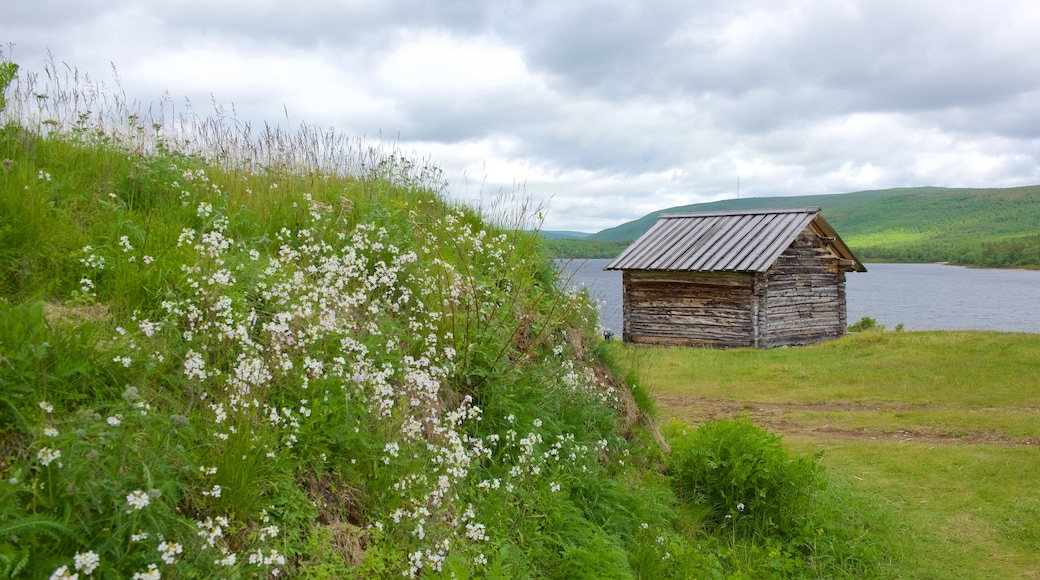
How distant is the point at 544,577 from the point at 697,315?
866 inches

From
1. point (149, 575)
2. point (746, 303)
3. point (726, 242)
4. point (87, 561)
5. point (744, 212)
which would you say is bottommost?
point (746, 303)

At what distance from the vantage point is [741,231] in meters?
26.6

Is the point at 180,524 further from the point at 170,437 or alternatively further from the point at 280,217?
the point at 280,217

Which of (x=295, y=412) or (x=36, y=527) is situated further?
(x=295, y=412)

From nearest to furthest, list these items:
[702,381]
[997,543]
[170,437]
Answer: [170,437] < [997,543] < [702,381]

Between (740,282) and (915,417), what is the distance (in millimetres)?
11306

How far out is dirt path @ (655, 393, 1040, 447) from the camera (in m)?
12.1

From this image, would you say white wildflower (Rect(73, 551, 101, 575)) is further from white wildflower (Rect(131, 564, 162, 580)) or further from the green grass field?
the green grass field

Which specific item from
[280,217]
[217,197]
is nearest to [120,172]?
[217,197]

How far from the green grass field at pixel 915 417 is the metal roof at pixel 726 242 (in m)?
3.18

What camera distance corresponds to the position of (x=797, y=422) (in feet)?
44.8

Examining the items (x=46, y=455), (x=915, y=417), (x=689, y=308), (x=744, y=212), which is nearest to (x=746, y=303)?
(x=689, y=308)

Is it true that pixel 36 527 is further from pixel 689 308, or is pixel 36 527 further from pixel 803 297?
pixel 803 297

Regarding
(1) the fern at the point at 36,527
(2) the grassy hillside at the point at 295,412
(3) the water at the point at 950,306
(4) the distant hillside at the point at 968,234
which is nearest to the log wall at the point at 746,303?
(3) the water at the point at 950,306
